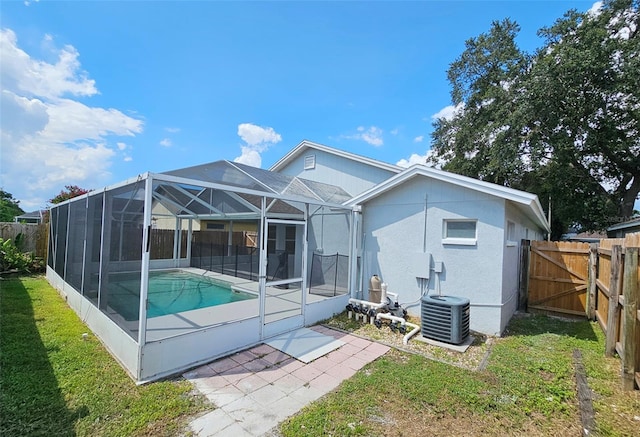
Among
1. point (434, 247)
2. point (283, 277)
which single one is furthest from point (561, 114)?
point (283, 277)

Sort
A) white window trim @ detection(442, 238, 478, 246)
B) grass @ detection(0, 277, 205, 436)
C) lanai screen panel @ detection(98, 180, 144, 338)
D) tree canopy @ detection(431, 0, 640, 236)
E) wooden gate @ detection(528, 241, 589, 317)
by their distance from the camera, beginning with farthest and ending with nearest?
tree canopy @ detection(431, 0, 640, 236), wooden gate @ detection(528, 241, 589, 317), white window trim @ detection(442, 238, 478, 246), lanai screen panel @ detection(98, 180, 144, 338), grass @ detection(0, 277, 205, 436)

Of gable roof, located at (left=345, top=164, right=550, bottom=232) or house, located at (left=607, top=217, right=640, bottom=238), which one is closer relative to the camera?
gable roof, located at (left=345, top=164, right=550, bottom=232)

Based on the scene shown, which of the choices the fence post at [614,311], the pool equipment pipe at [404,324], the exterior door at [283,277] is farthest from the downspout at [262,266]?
the fence post at [614,311]

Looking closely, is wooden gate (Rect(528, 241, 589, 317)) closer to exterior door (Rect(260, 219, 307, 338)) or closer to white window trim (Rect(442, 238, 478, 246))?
white window trim (Rect(442, 238, 478, 246))

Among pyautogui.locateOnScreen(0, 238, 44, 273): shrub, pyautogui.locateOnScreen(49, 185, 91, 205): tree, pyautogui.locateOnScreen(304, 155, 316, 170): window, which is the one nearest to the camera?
pyautogui.locateOnScreen(0, 238, 44, 273): shrub

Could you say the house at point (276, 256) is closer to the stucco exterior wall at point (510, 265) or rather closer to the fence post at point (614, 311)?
the stucco exterior wall at point (510, 265)

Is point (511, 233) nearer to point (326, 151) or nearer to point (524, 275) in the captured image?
point (524, 275)

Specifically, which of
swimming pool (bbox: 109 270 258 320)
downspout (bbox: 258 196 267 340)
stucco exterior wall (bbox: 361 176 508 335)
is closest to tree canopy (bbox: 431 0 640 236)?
stucco exterior wall (bbox: 361 176 508 335)

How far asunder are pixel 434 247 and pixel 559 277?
4.53 m

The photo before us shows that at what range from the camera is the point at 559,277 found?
27.5ft

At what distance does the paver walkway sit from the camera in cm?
322

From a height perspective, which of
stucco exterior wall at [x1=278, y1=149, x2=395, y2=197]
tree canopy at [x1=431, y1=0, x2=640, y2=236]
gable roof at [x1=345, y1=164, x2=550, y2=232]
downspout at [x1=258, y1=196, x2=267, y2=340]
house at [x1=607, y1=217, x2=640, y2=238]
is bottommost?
downspout at [x1=258, y1=196, x2=267, y2=340]

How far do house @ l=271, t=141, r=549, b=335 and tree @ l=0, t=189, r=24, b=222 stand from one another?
39.3m

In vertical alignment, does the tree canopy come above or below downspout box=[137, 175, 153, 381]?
above
